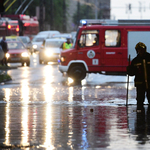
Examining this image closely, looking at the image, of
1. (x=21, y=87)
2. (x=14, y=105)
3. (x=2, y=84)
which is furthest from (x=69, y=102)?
(x=2, y=84)

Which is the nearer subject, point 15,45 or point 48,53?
point 48,53

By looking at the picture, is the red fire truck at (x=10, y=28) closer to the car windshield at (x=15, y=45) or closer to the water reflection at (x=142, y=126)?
the car windshield at (x=15, y=45)

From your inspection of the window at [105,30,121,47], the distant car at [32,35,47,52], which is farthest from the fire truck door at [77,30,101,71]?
the distant car at [32,35,47,52]

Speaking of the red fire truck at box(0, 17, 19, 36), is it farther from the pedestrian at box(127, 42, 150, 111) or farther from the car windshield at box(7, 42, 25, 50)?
the pedestrian at box(127, 42, 150, 111)

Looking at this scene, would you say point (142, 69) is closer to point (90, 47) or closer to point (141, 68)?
point (141, 68)

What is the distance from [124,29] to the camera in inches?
845

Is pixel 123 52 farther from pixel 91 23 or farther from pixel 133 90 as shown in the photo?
pixel 133 90

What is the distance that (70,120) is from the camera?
10961mm

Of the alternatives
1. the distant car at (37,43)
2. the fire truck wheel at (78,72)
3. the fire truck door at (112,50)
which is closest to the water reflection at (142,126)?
the fire truck door at (112,50)

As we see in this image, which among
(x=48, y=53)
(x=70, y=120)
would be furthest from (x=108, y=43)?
(x=48, y=53)

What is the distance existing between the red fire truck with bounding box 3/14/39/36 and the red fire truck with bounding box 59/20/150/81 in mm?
37230

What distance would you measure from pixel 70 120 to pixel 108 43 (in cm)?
1100

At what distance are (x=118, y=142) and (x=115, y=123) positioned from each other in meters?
2.11

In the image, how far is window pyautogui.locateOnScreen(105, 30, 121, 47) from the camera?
21547 millimetres
